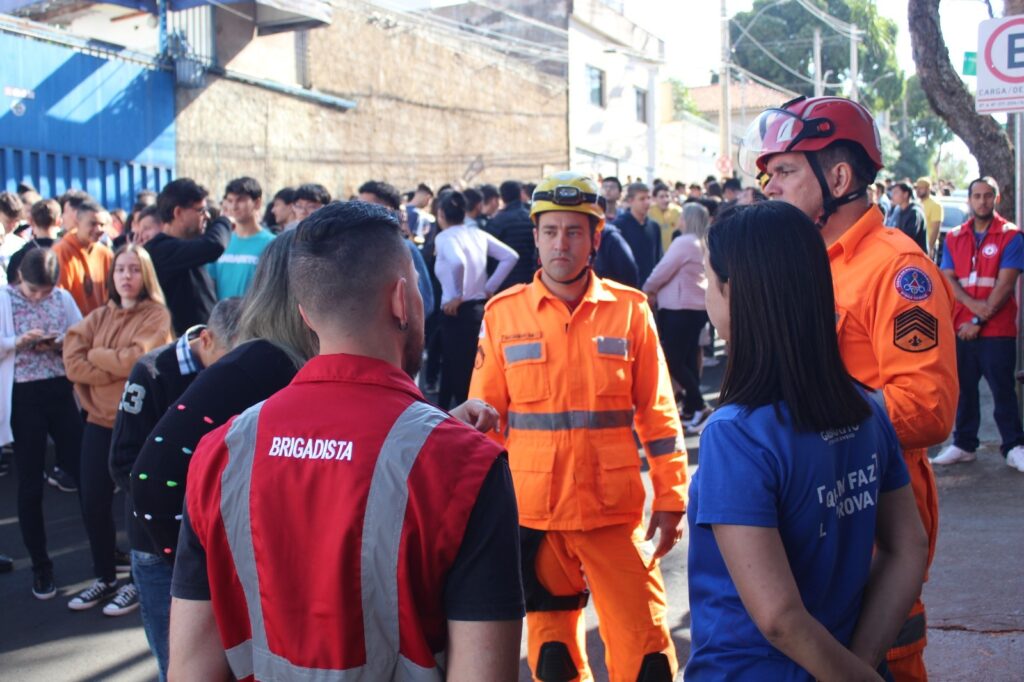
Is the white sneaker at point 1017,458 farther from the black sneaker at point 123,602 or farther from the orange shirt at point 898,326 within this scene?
the black sneaker at point 123,602

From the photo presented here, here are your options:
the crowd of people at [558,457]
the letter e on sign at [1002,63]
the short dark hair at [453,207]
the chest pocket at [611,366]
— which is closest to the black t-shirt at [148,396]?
the crowd of people at [558,457]

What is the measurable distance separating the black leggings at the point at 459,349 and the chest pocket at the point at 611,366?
4949mm

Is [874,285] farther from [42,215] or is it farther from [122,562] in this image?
[42,215]

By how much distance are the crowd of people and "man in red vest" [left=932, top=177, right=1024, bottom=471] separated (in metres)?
4.75

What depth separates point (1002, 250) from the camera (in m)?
7.71

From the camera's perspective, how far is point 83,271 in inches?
312

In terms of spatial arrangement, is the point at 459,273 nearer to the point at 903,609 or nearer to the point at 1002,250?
the point at 1002,250

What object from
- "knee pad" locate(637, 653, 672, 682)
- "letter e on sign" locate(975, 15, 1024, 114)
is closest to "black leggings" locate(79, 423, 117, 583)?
"knee pad" locate(637, 653, 672, 682)

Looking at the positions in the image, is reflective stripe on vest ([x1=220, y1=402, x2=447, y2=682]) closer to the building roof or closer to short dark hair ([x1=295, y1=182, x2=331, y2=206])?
short dark hair ([x1=295, y1=182, x2=331, y2=206])

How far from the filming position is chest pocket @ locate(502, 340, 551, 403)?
12.4 ft

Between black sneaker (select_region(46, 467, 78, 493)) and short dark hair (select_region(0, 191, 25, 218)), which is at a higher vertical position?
short dark hair (select_region(0, 191, 25, 218))

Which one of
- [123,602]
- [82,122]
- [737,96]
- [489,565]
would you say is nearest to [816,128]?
[489,565]

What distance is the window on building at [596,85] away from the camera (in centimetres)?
3291

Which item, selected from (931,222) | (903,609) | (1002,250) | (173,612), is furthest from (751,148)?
(931,222)
